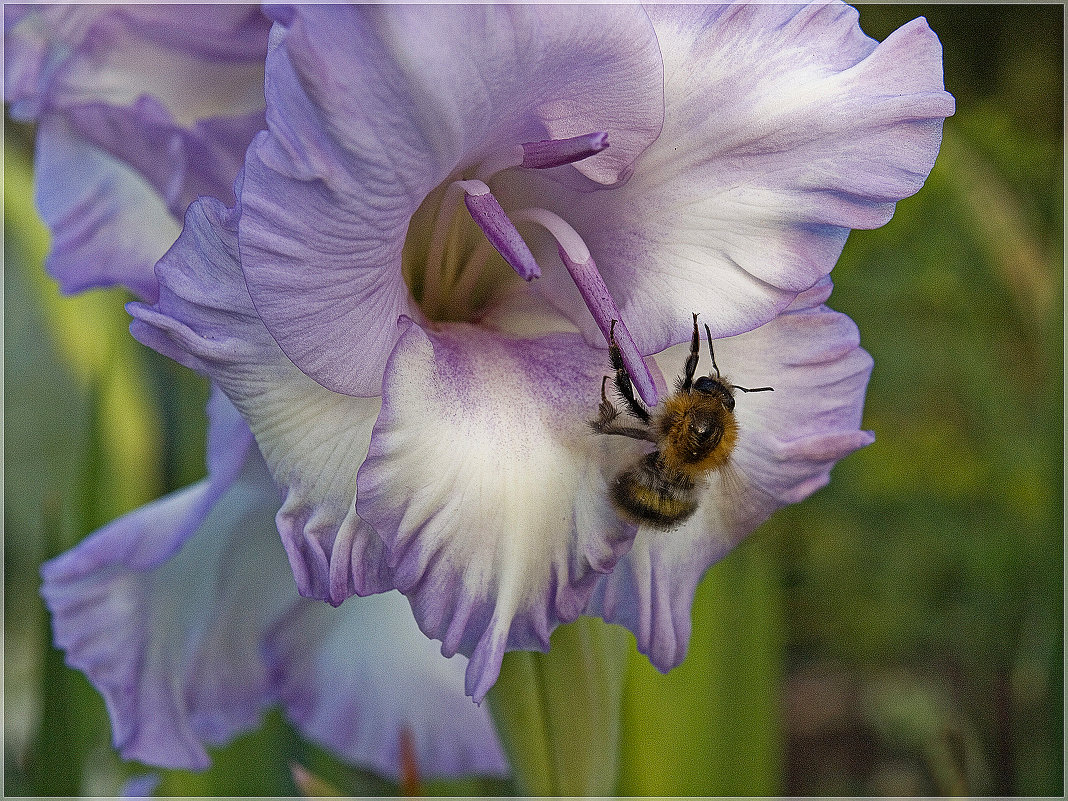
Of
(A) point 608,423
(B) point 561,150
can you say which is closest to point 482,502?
(A) point 608,423

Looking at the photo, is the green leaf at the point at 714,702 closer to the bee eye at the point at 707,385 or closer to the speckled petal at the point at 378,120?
the bee eye at the point at 707,385

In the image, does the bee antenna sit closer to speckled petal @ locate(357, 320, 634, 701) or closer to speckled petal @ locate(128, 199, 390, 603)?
speckled petal @ locate(357, 320, 634, 701)

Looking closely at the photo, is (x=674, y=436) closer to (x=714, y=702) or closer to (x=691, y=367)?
(x=691, y=367)

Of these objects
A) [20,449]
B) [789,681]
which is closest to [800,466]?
[789,681]

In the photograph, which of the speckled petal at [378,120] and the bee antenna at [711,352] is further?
the bee antenna at [711,352]

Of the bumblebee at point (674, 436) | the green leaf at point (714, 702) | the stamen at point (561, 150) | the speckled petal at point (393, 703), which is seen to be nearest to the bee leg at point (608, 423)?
the bumblebee at point (674, 436)
